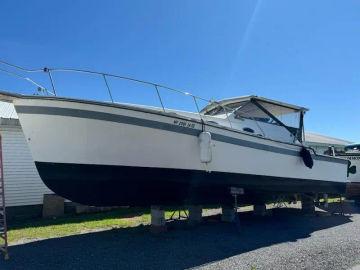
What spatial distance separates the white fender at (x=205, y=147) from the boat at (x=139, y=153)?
2 centimetres

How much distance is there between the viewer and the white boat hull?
6.53m

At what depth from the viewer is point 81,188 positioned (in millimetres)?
6738

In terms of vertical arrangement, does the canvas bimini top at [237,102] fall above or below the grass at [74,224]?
above

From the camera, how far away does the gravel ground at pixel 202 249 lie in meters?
5.54

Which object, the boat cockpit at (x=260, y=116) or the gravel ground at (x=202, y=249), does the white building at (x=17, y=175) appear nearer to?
the gravel ground at (x=202, y=249)

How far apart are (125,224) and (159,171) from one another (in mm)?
2881

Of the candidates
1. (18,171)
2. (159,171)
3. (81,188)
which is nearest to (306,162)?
(159,171)

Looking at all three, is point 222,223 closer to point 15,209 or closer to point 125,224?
point 125,224

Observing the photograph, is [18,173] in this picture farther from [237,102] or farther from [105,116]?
[237,102]

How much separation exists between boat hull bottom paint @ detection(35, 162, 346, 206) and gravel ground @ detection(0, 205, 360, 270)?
0.72m

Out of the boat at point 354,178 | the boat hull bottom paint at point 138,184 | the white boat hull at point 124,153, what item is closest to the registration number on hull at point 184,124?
the white boat hull at point 124,153

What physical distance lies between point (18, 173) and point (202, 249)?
709 centimetres

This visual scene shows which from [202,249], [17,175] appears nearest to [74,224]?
[17,175]

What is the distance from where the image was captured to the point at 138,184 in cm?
697
